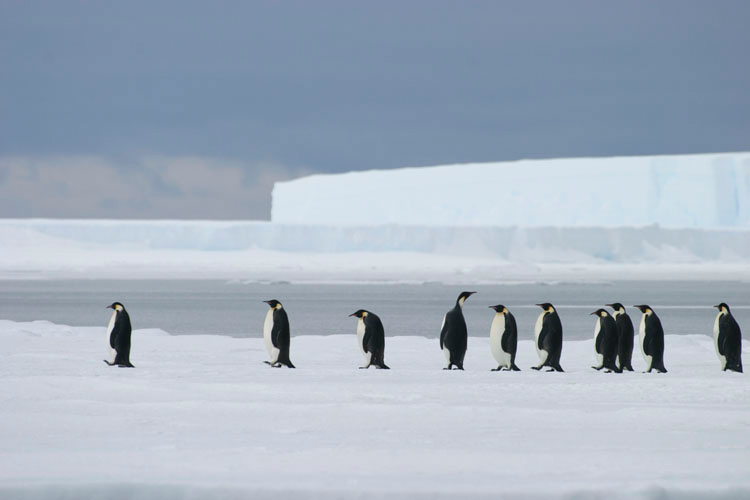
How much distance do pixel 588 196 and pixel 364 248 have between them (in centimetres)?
763

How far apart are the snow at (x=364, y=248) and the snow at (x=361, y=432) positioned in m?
25.2

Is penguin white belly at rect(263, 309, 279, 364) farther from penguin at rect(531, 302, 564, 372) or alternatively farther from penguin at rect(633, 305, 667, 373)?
penguin at rect(633, 305, 667, 373)

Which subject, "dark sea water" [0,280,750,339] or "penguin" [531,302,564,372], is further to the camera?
"dark sea water" [0,280,750,339]

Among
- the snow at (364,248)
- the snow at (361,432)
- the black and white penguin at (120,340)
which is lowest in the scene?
the snow at (361,432)

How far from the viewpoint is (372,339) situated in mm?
7527

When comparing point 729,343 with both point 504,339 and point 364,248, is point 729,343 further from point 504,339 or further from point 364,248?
point 364,248

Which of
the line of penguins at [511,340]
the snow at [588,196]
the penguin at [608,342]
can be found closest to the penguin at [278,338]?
the line of penguins at [511,340]

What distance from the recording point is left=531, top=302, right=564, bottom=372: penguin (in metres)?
7.49

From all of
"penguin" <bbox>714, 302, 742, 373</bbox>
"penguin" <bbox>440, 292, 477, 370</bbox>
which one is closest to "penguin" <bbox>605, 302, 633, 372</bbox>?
"penguin" <bbox>714, 302, 742, 373</bbox>

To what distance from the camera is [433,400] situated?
5.71 m

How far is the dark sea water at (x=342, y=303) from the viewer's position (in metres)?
13.8

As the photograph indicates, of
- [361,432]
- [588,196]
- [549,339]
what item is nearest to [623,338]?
[549,339]

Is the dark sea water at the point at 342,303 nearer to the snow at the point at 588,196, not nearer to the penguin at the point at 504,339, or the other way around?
the penguin at the point at 504,339

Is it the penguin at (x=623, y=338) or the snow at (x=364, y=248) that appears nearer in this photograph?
the penguin at (x=623, y=338)
